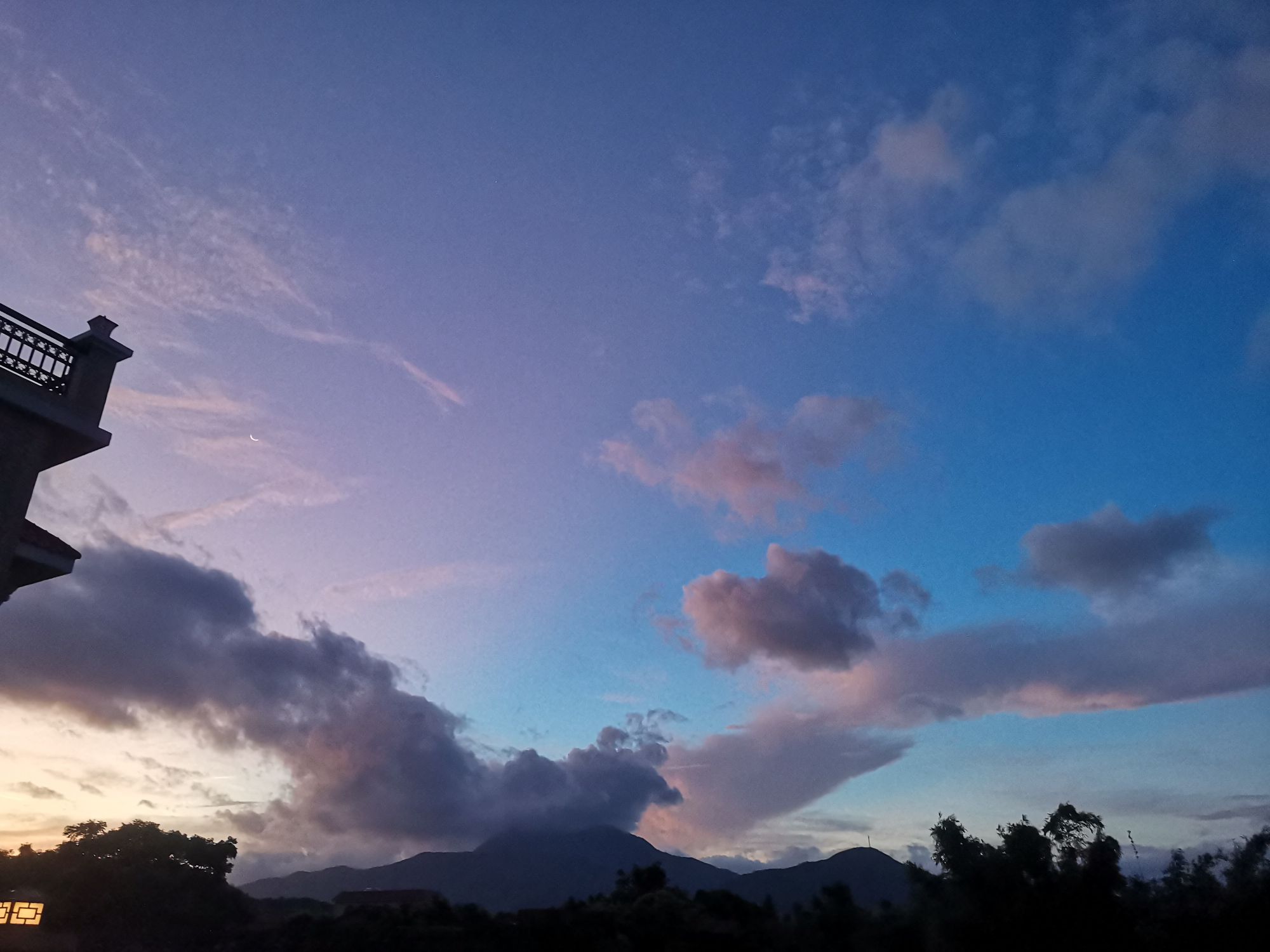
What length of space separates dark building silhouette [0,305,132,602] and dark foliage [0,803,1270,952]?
4138cm

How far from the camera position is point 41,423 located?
32.8 feet

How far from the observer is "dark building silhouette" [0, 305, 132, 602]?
9.65 m

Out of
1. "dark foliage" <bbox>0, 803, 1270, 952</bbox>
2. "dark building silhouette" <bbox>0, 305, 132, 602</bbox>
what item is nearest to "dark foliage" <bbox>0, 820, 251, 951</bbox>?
"dark foliage" <bbox>0, 803, 1270, 952</bbox>

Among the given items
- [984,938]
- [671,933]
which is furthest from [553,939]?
[984,938]

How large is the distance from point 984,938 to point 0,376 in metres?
46.3

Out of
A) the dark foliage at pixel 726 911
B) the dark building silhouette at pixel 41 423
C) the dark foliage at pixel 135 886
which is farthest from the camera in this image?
the dark foliage at pixel 135 886

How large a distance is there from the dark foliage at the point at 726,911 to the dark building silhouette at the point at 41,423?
41384 mm

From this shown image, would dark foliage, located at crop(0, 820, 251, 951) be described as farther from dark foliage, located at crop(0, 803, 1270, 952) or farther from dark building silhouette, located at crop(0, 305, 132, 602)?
dark building silhouette, located at crop(0, 305, 132, 602)

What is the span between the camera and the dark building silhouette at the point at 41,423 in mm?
9648

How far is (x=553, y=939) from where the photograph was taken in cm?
4753

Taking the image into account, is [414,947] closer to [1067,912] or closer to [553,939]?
[553,939]

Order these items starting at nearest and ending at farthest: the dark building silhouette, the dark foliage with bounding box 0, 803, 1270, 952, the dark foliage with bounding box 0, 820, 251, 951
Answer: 1. the dark building silhouette
2. the dark foliage with bounding box 0, 803, 1270, 952
3. the dark foliage with bounding box 0, 820, 251, 951

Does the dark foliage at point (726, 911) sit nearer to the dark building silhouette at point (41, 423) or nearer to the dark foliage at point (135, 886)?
the dark foliage at point (135, 886)

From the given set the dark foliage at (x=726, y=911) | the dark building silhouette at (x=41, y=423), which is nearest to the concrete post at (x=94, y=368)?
the dark building silhouette at (x=41, y=423)
